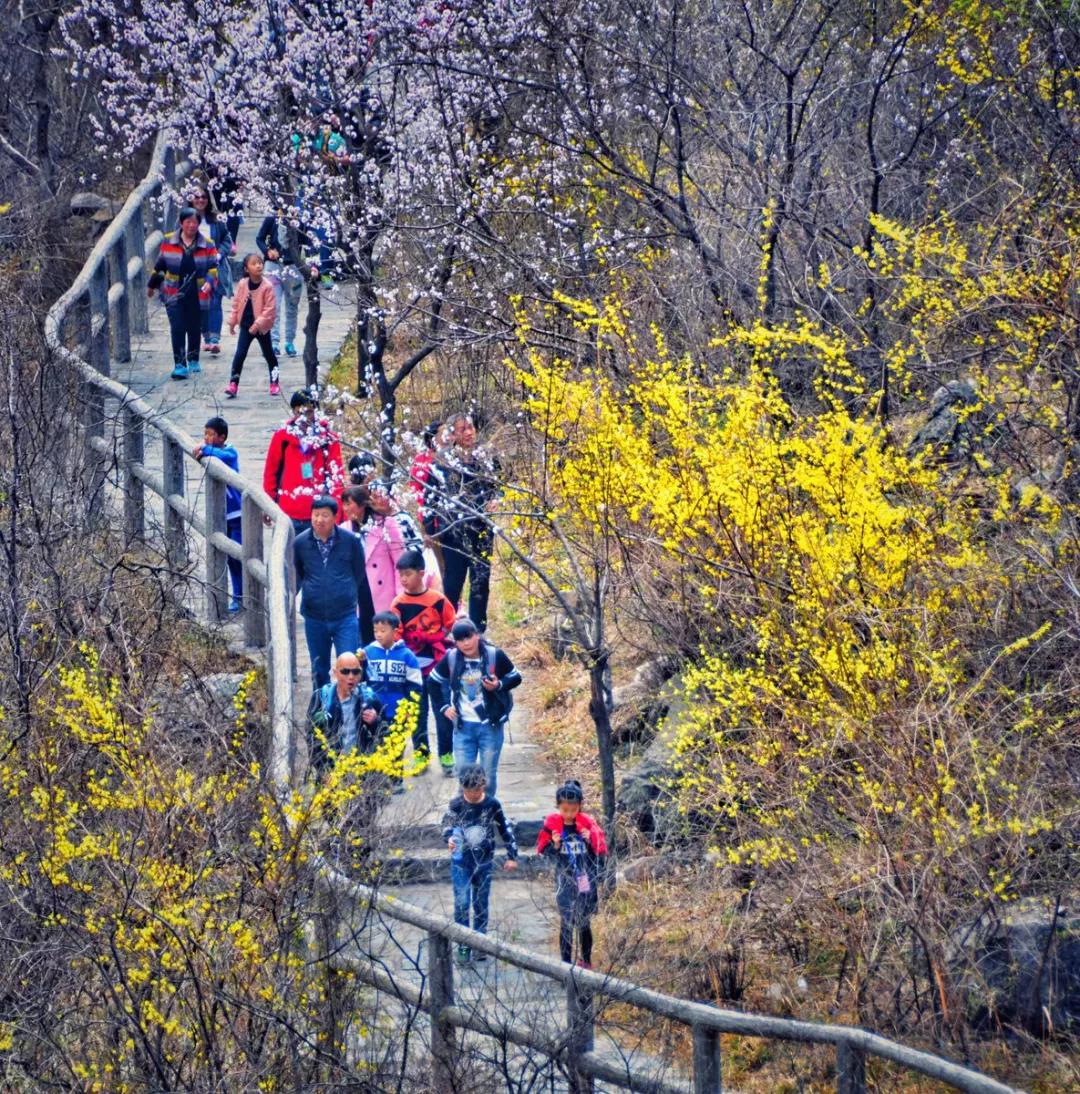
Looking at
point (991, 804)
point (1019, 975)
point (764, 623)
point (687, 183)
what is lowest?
point (1019, 975)

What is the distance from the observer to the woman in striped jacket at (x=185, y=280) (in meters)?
16.4

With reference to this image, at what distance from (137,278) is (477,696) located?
9261 mm

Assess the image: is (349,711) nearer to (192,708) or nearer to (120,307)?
(192,708)

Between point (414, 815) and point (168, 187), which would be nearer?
point (414, 815)

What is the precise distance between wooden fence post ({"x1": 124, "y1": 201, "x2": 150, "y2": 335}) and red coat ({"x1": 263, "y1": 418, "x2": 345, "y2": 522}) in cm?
581

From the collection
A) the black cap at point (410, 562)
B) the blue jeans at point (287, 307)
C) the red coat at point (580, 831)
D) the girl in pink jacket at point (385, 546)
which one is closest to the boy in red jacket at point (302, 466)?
the girl in pink jacket at point (385, 546)

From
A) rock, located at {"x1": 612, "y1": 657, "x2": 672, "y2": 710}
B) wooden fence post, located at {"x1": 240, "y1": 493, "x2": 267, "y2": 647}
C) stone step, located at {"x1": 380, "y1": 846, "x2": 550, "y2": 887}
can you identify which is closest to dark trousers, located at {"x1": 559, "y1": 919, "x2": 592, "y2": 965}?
stone step, located at {"x1": 380, "y1": 846, "x2": 550, "y2": 887}

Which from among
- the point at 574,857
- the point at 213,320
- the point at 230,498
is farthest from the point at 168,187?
the point at 574,857

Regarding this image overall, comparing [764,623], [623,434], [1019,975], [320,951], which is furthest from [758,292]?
[320,951]

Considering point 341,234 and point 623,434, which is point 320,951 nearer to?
point 623,434

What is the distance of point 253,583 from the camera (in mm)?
12422

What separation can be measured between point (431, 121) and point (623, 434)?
6023 mm

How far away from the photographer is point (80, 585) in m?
12.1

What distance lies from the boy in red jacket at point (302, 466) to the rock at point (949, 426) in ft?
13.0
